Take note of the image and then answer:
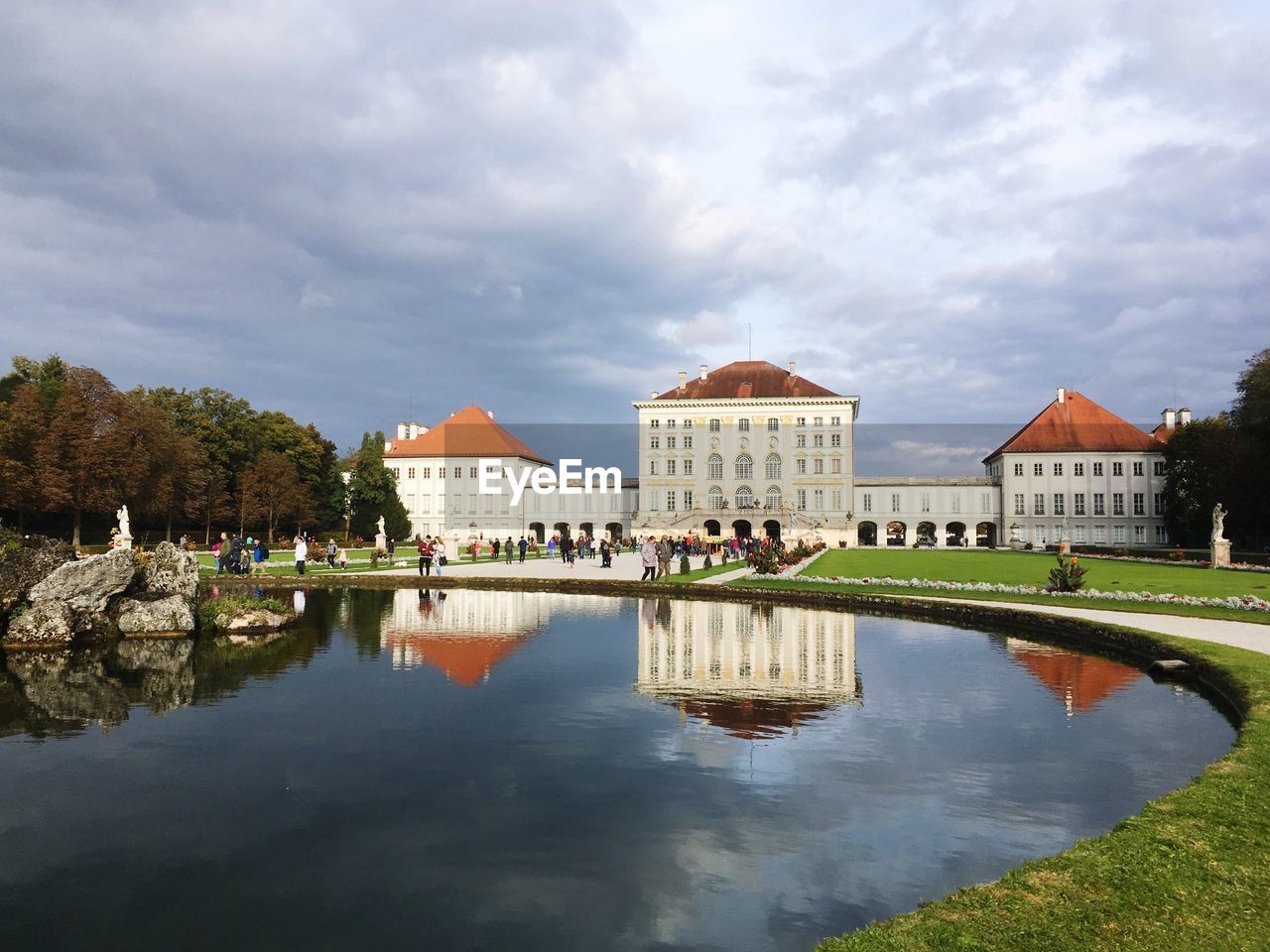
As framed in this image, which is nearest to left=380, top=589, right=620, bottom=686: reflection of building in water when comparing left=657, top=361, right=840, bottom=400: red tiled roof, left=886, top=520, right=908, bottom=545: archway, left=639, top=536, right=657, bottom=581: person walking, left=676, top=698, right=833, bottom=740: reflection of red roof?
left=639, top=536, right=657, bottom=581: person walking

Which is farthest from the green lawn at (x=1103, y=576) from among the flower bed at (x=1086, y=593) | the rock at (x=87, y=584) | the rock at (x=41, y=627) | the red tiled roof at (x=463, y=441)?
the red tiled roof at (x=463, y=441)

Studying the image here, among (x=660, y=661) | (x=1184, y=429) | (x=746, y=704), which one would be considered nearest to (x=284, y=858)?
(x=746, y=704)

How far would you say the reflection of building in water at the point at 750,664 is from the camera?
30.3ft

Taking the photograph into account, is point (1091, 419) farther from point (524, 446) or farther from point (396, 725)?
point (396, 725)

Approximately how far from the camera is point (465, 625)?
16.9 m

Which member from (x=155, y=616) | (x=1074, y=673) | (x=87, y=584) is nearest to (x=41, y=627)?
(x=87, y=584)

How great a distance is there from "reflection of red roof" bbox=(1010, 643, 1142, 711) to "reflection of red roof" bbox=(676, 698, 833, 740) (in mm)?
3251

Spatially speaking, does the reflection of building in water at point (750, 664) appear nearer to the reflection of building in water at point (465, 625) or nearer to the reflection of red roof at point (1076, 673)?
the reflection of building in water at point (465, 625)

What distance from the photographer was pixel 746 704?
9.50 meters

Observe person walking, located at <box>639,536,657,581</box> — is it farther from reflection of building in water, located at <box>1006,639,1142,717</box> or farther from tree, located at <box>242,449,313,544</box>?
tree, located at <box>242,449,313,544</box>

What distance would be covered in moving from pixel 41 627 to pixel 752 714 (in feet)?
40.2

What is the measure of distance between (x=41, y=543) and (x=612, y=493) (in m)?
64.4

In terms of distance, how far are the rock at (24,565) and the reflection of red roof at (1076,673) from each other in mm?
16470

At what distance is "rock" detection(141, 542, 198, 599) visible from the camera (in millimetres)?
15781
